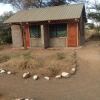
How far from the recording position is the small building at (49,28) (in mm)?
18703

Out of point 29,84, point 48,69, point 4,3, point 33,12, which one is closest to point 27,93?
point 29,84

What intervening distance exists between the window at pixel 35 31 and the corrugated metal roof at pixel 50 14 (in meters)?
0.86

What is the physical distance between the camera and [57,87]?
9156mm

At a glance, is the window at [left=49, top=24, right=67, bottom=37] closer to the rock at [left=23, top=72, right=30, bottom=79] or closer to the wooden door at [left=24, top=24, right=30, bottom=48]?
the wooden door at [left=24, top=24, right=30, bottom=48]

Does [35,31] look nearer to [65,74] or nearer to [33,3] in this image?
[65,74]

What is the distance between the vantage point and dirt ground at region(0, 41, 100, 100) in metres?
8.12

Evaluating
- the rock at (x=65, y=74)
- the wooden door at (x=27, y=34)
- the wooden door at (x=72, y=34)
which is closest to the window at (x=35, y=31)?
the wooden door at (x=27, y=34)

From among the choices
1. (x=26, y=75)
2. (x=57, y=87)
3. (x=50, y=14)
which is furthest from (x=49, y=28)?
(x=57, y=87)

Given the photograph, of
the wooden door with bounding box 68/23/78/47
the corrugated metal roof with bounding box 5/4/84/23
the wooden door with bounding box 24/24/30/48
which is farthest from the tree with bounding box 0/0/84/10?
the wooden door with bounding box 68/23/78/47

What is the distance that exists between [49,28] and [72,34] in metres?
2.33

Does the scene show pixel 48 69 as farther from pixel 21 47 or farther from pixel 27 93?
pixel 21 47

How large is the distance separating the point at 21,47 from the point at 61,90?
12588 millimetres

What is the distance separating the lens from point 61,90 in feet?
28.8

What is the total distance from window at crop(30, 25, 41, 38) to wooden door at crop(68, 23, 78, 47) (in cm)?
298
